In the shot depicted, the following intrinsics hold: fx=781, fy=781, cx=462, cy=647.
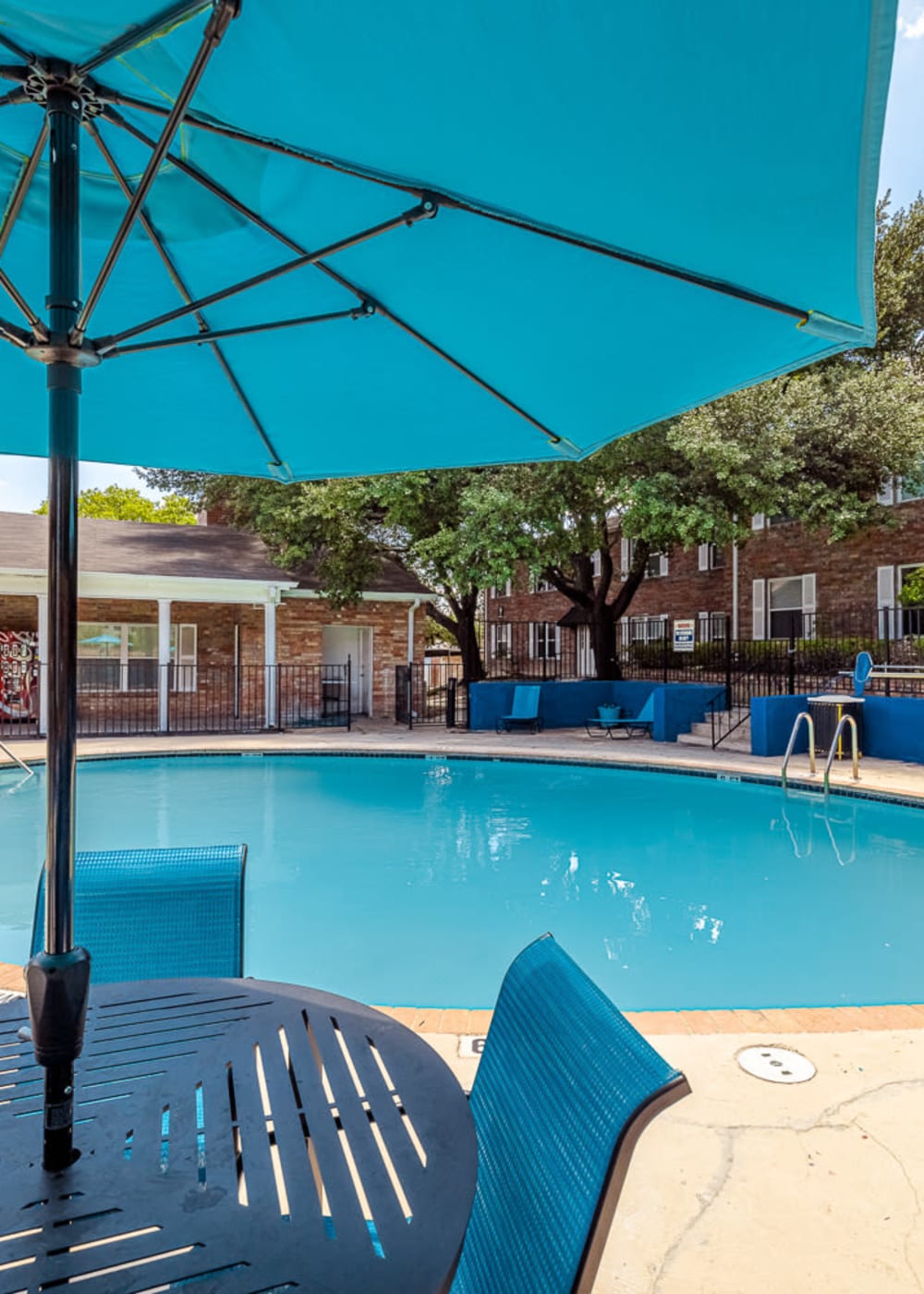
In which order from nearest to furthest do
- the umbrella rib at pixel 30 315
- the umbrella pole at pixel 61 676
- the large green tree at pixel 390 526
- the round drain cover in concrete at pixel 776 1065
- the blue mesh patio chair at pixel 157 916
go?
the umbrella pole at pixel 61 676 < the umbrella rib at pixel 30 315 < the blue mesh patio chair at pixel 157 916 < the round drain cover in concrete at pixel 776 1065 < the large green tree at pixel 390 526

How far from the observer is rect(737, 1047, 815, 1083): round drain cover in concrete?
9.18 feet

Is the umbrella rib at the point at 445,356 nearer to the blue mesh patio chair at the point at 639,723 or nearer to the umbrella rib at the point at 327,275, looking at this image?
the umbrella rib at the point at 327,275

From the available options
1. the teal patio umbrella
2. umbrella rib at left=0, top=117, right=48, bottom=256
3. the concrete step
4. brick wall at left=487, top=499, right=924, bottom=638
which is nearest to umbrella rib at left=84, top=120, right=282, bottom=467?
the teal patio umbrella

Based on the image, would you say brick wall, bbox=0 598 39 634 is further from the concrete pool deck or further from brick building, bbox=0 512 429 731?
the concrete pool deck

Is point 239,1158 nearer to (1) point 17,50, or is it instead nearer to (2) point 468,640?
(1) point 17,50

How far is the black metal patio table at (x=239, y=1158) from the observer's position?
41.5 inches

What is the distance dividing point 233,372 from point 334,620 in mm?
15618

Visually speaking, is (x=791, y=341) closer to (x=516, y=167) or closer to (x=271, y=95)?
(x=516, y=167)

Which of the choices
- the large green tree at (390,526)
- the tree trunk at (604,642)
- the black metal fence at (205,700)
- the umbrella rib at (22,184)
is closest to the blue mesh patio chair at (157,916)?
the umbrella rib at (22,184)

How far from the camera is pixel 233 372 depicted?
10.0 ft

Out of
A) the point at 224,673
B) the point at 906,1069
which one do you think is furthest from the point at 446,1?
the point at 224,673

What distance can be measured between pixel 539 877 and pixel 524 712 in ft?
32.0

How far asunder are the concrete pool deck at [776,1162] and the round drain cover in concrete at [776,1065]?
4 centimetres

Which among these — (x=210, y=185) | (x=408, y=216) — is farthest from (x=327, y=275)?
(x=408, y=216)
